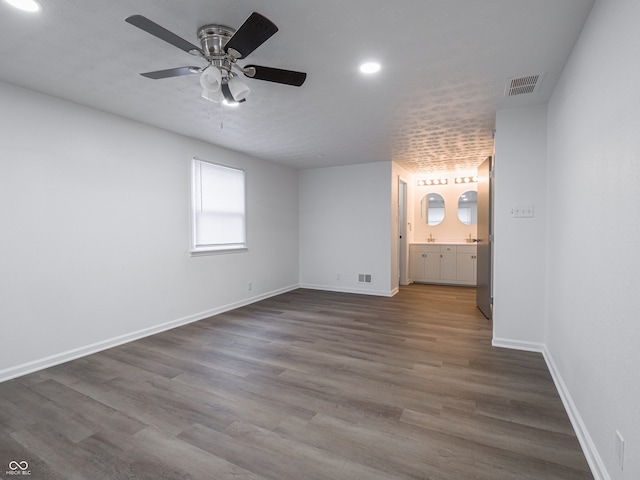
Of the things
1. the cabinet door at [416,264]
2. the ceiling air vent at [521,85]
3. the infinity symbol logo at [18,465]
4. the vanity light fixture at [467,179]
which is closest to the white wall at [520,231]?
the ceiling air vent at [521,85]

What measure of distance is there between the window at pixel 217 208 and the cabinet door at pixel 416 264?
3.89 m

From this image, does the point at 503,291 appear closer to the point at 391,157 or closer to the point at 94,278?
the point at 391,157

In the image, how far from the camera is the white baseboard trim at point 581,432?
1.53 metres

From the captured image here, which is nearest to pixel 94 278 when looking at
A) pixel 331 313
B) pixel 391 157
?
pixel 331 313

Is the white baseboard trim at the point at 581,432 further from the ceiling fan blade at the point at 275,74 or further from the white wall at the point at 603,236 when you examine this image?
the ceiling fan blade at the point at 275,74

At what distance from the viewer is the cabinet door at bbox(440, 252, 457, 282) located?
22.1 feet

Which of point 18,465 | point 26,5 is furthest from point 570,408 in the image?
point 26,5

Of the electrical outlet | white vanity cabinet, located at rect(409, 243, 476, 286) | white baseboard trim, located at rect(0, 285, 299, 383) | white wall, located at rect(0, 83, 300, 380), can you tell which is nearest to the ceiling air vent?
the electrical outlet

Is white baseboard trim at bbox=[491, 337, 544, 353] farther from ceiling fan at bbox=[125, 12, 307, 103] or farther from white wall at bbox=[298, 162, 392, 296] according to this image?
ceiling fan at bbox=[125, 12, 307, 103]

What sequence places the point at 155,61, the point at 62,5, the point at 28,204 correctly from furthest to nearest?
the point at 28,204
the point at 155,61
the point at 62,5

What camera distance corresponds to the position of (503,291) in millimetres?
3299

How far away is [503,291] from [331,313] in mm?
2314

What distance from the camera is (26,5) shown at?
5.65 feet

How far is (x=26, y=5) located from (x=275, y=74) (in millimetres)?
1393
